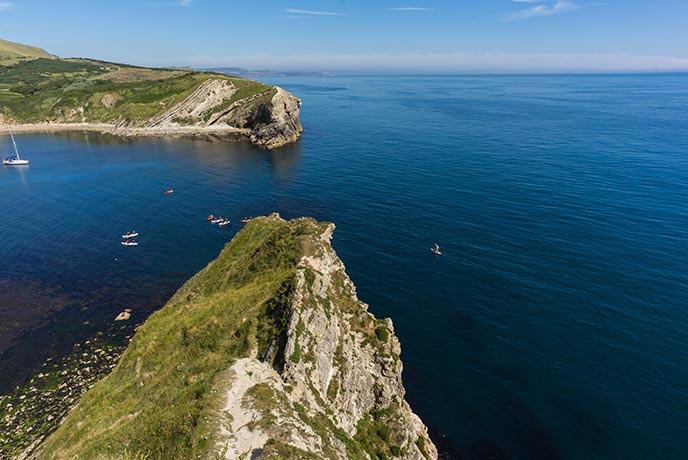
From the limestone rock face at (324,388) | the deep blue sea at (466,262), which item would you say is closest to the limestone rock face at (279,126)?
the deep blue sea at (466,262)

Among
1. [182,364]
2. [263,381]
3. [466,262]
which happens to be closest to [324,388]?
[263,381]

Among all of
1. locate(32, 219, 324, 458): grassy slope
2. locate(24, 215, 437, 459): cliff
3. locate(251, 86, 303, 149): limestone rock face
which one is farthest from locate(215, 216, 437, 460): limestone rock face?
locate(251, 86, 303, 149): limestone rock face

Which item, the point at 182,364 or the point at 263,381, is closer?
the point at 263,381

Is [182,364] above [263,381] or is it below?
below

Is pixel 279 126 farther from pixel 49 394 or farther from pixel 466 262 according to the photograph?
pixel 49 394

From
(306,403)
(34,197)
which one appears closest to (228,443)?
(306,403)

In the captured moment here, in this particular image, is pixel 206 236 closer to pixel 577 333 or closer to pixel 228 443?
pixel 228 443
